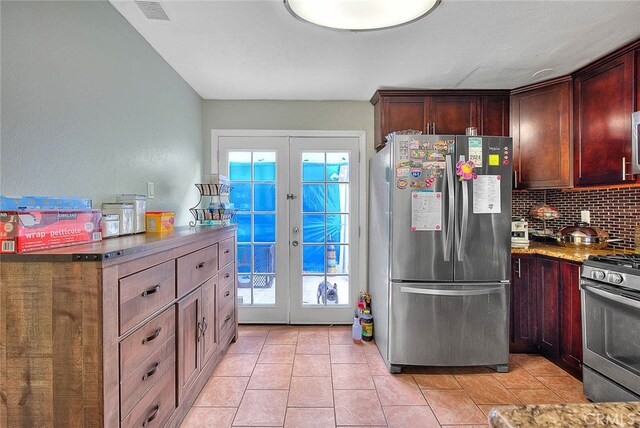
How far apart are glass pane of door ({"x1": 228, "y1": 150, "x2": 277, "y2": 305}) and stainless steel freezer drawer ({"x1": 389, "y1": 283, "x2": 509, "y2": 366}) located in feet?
4.76

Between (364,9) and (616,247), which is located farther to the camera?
(616,247)

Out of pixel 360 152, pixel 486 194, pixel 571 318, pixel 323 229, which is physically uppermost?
pixel 360 152

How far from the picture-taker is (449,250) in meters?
2.24

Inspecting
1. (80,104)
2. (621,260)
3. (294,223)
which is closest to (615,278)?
(621,260)

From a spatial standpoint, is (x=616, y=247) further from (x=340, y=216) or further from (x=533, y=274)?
(x=340, y=216)

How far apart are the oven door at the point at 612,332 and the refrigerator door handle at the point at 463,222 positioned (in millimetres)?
749

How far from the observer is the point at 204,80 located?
264 centimetres

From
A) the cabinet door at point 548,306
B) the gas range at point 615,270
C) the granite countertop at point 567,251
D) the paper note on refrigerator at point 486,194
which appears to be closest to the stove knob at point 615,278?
the gas range at point 615,270

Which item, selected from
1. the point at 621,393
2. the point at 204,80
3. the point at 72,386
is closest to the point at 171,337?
the point at 72,386

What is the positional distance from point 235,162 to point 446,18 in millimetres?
2246

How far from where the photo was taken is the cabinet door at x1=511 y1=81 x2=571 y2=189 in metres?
2.54

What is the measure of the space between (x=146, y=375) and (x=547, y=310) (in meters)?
2.76

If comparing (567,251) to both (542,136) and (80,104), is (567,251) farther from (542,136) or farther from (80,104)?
(80,104)

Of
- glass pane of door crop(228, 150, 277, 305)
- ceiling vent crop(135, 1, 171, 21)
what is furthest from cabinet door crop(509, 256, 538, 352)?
ceiling vent crop(135, 1, 171, 21)
